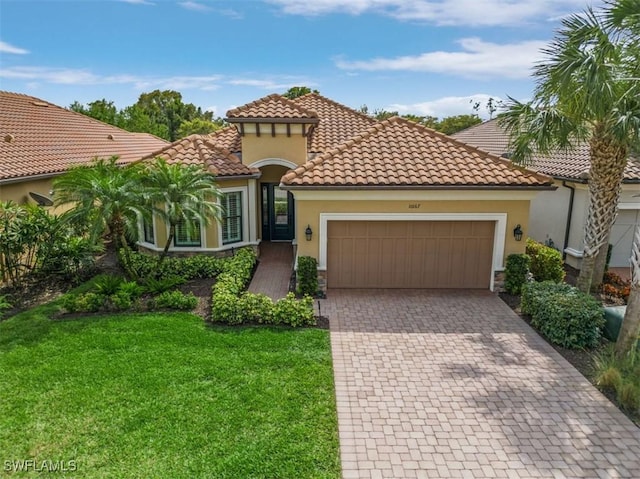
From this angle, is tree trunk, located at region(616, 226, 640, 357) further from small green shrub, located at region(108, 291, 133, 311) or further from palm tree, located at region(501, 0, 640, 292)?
small green shrub, located at region(108, 291, 133, 311)

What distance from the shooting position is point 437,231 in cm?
1304

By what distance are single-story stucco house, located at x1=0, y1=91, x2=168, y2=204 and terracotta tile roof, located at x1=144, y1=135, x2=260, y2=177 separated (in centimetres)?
380

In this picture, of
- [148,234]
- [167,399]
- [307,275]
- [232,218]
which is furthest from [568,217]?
[148,234]

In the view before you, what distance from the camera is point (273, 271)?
15.2m

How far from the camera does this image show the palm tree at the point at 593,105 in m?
9.50

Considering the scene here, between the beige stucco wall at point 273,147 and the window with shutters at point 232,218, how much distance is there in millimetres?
1667

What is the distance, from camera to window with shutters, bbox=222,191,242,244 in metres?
15.6

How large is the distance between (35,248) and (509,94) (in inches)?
586

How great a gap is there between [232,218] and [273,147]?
314 cm

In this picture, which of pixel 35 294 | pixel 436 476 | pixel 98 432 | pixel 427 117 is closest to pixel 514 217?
pixel 436 476

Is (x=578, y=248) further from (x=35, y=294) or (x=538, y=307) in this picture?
(x=35, y=294)

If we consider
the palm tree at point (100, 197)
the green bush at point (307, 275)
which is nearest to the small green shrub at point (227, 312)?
the green bush at point (307, 275)

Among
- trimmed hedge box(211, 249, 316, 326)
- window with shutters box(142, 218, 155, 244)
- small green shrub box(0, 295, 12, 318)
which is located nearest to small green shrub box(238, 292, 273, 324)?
A: trimmed hedge box(211, 249, 316, 326)

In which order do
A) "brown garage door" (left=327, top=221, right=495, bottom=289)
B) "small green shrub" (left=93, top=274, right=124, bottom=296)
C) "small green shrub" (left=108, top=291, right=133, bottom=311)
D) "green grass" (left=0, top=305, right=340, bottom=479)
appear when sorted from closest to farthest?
"green grass" (left=0, top=305, right=340, bottom=479), "small green shrub" (left=108, top=291, right=133, bottom=311), "small green shrub" (left=93, top=274, right=124, bottom=296), "brown garage door" (left=327, top=221, right=495, bottom=289)
